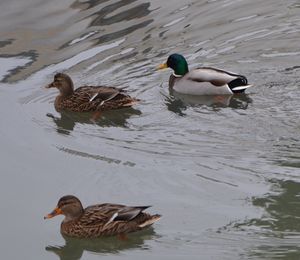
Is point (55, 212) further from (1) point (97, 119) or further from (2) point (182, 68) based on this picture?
(2) point (182, 68)

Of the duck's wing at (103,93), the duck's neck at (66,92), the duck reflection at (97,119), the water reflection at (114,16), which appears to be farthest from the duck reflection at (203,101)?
the water reflection at (114,16)

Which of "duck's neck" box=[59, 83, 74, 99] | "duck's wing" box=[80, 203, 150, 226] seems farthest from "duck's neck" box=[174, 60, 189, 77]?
"duck's wing" box=[80, 203, 150, 226]

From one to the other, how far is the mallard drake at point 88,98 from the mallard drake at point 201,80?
0.98m

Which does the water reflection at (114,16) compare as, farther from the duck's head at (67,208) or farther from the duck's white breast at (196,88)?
the duck's head at (67,208)

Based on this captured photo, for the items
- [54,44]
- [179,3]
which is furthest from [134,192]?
[179,3]

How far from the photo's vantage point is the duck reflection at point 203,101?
41.8ft

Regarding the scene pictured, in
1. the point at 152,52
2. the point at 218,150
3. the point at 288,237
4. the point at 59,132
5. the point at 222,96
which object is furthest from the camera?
the point at 152,52

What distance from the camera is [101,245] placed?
30.1ft

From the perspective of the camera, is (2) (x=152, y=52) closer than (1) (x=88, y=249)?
No

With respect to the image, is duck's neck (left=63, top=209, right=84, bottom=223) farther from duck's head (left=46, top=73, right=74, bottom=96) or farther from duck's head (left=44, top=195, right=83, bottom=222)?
duck's head (left=46, top=73, right=74, bottom=96)

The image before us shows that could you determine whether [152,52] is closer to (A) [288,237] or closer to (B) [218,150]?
(B) [218,150]

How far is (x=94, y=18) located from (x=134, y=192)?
7.68 m

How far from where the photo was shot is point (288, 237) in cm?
879

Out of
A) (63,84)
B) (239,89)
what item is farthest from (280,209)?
(63,84)
